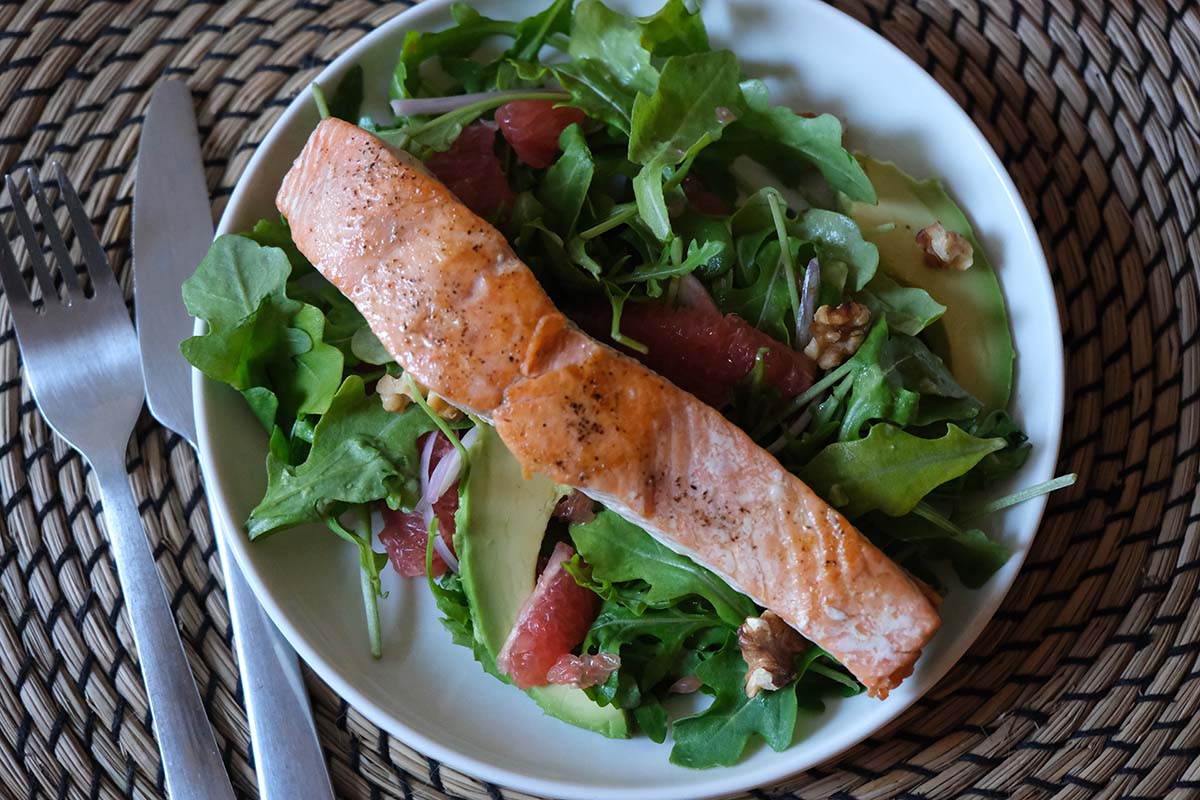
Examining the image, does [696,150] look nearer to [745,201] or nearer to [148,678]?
[745,201]

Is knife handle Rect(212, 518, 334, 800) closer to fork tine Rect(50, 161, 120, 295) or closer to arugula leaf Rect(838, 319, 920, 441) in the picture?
fork tine Rect(50, 161, 120, 295)

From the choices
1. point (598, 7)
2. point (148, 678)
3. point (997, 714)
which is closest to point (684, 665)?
point (997, 714)

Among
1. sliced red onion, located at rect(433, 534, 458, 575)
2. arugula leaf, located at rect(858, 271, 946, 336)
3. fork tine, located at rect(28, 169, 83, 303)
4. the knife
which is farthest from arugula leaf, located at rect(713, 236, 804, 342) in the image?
fork tine, located at rect(28, 169, 83, 303)

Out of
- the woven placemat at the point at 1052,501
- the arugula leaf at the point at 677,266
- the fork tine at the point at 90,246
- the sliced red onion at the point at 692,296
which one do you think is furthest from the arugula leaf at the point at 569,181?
the fork tine at the point at 90,246

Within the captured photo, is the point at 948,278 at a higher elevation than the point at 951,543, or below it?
higher

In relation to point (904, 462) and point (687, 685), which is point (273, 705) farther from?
point (904, 462)

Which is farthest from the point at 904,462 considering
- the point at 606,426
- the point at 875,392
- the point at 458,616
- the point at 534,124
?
the point at 534,124
